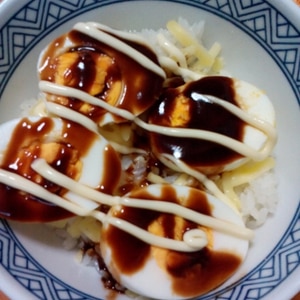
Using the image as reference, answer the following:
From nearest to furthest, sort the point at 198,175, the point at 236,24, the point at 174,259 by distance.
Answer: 1. the point at 174,259
2. the point at 198,175
3. the point at 236,24

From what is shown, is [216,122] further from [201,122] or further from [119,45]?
[119,45]

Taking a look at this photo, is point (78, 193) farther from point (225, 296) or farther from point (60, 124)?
point (225, 296)

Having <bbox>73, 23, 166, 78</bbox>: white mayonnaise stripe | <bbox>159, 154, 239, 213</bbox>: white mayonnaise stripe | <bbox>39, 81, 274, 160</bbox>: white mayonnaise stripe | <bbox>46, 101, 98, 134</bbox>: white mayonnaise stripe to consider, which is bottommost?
<bbox>159, 154, 239, 213</bbox>: white mayonnaise stripe

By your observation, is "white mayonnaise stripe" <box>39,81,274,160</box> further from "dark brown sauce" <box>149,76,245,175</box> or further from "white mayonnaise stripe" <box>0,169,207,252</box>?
"white mayonnaise stripe" <box>0,169,207,252</box>

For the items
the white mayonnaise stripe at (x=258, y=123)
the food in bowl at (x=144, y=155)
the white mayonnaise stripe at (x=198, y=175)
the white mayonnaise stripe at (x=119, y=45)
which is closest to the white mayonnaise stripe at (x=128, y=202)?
the food in bowl at (x=144, y=155)

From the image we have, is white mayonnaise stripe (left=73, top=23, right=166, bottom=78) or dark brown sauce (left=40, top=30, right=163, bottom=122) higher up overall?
white mayonnaise stripe (left=73, top=23, right=166, bottom=78)

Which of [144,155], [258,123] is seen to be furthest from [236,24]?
[144,155]

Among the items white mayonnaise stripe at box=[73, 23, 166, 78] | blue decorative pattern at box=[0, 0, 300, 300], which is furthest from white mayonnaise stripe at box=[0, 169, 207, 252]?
white mayonnaise stripe at box=[73, 23, 166, 78]

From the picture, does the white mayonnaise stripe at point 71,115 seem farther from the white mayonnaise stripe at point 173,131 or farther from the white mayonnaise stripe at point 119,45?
the white mayonnaise stripe at point 119,45

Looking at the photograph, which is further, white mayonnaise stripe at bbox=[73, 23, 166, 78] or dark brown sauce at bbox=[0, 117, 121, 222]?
white mayonnaise stripe at bbox=[73, 23, 166, 78]
